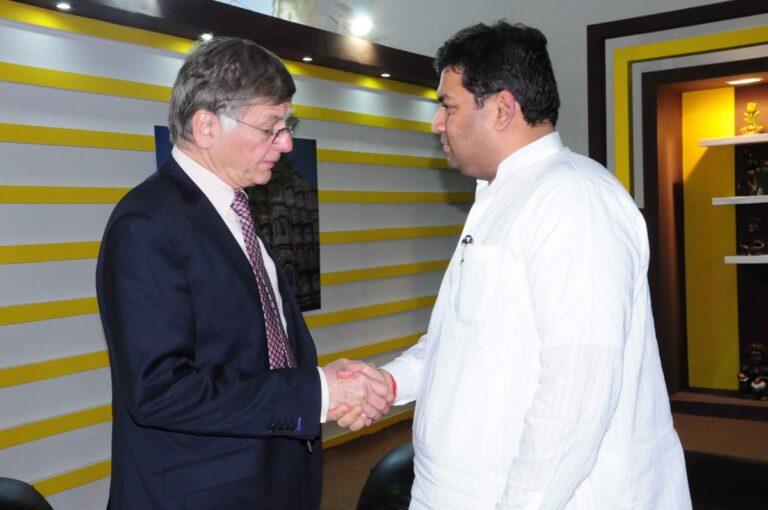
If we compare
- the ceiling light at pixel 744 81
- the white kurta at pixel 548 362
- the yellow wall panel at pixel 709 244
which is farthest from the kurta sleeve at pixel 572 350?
the yellow wall panel at pixel 709 244

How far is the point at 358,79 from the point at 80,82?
7.26 feet

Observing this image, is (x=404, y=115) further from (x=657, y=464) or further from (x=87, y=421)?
(x=657, y=464)

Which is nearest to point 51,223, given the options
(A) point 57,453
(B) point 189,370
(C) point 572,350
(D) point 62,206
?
(D) point 62,206

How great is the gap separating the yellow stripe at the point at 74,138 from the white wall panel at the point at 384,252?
156cm

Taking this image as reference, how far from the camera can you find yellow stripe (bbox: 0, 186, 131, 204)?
11.4ft

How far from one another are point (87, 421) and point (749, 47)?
5.15 metres

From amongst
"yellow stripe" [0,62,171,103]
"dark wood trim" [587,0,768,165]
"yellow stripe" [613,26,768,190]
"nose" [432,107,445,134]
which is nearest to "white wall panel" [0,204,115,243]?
"yellow stripe" [0,62,171,103]

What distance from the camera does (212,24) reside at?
4.16m

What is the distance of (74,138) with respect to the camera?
3.72 m

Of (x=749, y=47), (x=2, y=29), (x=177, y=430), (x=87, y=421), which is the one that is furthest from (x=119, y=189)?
(x=749, y=47)

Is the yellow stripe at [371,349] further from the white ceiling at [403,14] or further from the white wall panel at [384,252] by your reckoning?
the white ceiling at [403,14]

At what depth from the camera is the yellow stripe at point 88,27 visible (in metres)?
3.48

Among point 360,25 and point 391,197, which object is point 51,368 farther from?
point 360,25

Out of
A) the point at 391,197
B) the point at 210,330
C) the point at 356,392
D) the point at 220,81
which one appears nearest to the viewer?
the point at 210,330
